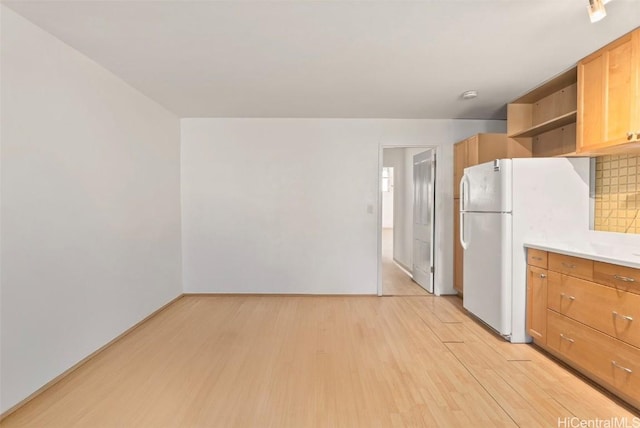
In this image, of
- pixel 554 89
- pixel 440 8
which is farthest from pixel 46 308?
pixel 554 89

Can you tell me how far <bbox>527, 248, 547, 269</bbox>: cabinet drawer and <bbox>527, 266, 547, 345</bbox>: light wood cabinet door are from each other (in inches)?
1.4

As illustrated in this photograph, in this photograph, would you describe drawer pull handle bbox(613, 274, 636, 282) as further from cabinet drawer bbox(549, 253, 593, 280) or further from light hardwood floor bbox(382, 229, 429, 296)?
light hardwood floor bbox(382, 229, 429, 296)

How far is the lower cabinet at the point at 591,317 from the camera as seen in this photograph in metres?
1.85

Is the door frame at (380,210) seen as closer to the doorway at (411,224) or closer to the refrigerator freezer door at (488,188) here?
the doorway at (411,224)

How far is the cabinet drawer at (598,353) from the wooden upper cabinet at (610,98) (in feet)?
4.24

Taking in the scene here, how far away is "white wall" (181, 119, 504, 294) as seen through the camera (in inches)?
168

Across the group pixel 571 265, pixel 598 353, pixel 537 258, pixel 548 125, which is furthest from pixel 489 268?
pixel 548 125

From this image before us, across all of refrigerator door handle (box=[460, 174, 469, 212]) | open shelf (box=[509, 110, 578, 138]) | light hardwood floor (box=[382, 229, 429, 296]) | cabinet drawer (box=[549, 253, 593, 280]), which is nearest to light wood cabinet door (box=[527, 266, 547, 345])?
cabinet drawer (box=[549, 253, 593, 280])

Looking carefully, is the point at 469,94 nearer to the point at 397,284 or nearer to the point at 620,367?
the point at 620,367

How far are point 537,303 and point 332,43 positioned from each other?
8.58 ft

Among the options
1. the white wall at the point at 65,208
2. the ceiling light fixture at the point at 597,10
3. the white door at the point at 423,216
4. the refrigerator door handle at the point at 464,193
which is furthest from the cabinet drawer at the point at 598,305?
the white wall at the point at 65,208

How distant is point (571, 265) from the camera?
230cm

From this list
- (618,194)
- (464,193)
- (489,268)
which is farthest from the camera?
(464,193)

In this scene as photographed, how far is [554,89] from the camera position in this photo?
310cm
